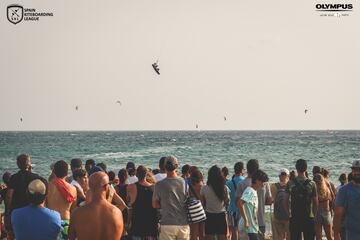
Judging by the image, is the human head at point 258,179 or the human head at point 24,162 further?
the human head at point 258,179

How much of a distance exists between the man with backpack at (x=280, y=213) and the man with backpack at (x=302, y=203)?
0.57 m

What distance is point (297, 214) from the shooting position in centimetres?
993

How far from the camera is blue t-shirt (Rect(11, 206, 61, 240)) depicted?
238 inches

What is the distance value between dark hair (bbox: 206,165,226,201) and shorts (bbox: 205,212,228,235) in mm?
258

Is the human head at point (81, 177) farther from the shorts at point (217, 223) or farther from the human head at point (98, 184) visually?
the human head at point (98, 184)

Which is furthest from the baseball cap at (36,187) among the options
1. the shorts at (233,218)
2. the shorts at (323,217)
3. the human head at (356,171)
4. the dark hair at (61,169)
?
the shorts at (323,217)

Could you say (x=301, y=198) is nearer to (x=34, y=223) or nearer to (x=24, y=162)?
(x=24, y=162)

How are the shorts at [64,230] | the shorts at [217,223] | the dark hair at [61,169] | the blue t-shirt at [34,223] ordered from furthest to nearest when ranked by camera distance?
the shorts at [217,223]
the dark hair at [61,169]
the shorts at [64,230]
the blue t-shirt at [34,223]

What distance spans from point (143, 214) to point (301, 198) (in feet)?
7.65

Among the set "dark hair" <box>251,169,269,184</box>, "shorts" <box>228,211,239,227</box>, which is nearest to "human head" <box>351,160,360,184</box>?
"dark hair" <box>251,169,269,184</box>

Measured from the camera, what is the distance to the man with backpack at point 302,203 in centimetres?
983

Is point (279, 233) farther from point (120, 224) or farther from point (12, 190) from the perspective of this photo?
point (120, 224)

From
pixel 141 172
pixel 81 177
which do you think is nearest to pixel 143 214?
pixel 141 172

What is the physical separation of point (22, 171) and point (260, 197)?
3.26 m
